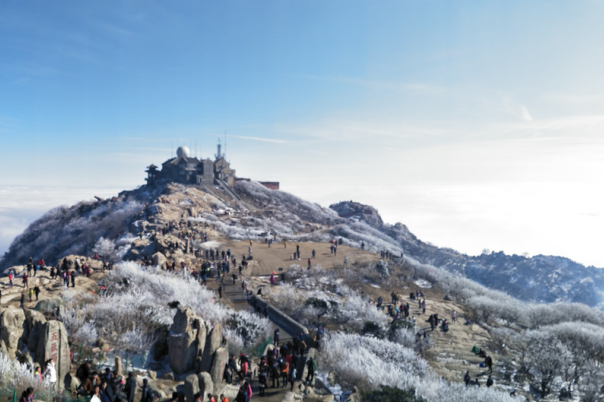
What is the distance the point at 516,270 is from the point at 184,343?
109 meters

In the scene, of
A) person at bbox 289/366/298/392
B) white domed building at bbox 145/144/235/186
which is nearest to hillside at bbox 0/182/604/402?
person at bbox 289/366/298/392

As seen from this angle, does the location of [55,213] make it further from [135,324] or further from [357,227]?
[135,324]

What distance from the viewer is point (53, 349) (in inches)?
480

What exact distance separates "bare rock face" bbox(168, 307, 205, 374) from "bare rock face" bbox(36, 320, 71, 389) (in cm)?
344

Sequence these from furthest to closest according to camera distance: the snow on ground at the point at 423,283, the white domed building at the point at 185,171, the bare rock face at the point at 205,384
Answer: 1. the white domed building at the point at 185,171
2. the snow on ground at the point at 423,283
3. the bare rock face at the point at 205,384

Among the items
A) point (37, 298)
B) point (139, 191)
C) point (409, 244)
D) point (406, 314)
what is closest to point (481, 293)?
point (406, 314)

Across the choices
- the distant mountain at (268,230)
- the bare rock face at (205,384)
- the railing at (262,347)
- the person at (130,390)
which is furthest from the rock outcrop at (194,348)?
the distant mountain at (268,230)

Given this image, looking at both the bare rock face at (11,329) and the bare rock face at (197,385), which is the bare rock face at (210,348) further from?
the bare rock face at (11,329)

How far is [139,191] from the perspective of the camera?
8488 cm

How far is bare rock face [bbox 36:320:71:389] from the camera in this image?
12070 mm

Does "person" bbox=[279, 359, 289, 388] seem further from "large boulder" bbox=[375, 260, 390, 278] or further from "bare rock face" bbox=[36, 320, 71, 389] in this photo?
"large boulder" bbox=[375, 260, 390, 278]

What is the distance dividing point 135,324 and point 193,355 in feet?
16.2

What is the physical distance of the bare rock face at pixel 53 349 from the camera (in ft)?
39.6

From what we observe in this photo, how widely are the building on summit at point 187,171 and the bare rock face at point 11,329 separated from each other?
243 ft
